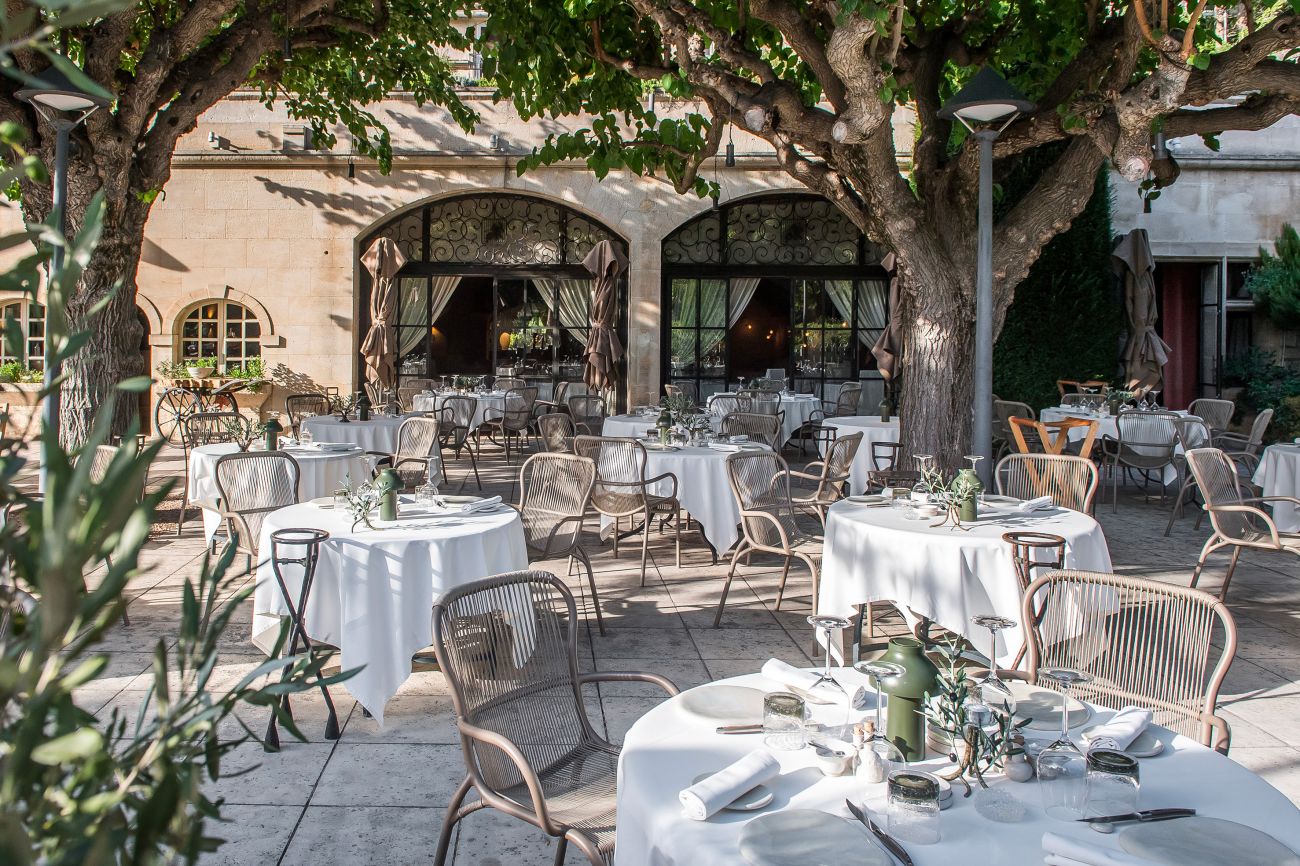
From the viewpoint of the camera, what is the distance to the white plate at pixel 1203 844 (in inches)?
63.9

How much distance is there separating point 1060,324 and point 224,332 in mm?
11842

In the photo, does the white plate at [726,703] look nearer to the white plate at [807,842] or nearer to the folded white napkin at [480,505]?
the white plate at [807,842]

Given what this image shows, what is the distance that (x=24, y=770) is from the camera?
2.28 feet

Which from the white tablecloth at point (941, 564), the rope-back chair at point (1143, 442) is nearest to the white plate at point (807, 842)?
the white tablecloth at point (941, 564)

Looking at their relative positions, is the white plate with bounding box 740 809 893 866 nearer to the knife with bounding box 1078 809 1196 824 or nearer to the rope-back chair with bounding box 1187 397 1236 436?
the knife with bounding box 1078 809 1196 824

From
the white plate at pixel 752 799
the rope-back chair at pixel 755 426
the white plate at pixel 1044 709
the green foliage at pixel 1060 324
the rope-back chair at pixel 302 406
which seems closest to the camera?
the white plate at pixel 752 799

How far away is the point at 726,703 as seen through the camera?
7.80 ft

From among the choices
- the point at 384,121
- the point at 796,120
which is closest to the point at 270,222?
the point at 384,121

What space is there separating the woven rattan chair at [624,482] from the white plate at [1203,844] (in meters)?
4.83

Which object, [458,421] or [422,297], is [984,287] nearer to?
[458,421]

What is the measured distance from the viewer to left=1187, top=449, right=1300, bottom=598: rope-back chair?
559 cm

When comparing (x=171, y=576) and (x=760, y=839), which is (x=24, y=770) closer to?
(x=760, y=839)

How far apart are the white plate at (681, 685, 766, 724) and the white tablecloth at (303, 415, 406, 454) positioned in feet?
21.5

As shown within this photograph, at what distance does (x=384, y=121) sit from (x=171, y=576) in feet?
32.6
